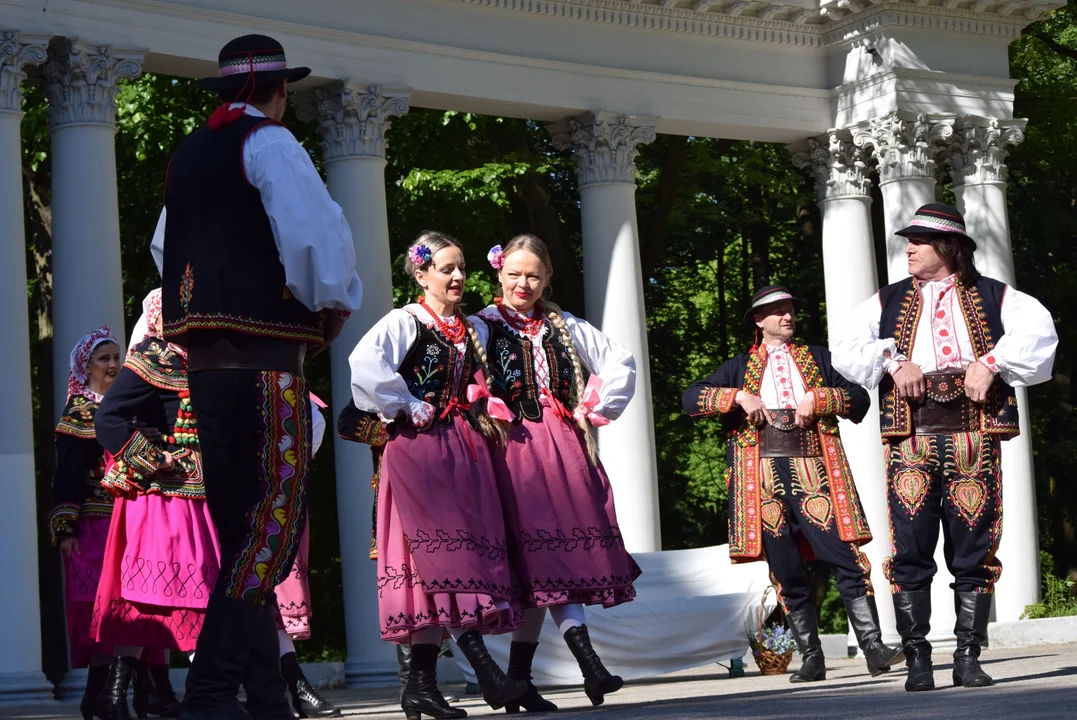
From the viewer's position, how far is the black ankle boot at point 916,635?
32.0 ft

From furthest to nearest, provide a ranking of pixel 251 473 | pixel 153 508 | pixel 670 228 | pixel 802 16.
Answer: pixel 670 228, pixel 802 16, pixel 153 508, pixel 251 473

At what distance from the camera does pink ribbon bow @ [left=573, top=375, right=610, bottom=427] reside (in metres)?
10.0

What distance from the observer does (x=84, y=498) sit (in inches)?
464

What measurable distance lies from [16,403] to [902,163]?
10989 millimetres

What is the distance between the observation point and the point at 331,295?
7039mm

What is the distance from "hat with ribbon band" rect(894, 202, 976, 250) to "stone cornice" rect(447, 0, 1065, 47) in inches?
399

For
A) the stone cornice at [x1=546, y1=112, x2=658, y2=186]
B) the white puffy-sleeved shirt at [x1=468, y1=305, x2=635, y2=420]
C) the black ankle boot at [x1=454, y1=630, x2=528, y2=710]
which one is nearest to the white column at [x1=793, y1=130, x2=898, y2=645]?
the stone cornice at [x1=546, y1=112, x2=658, y2=186]

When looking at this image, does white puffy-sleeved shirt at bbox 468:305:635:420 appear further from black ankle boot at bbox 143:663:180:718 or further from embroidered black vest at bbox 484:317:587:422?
black ankle boot at bbox 143:663:180:718

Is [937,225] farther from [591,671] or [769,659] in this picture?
[769,659]

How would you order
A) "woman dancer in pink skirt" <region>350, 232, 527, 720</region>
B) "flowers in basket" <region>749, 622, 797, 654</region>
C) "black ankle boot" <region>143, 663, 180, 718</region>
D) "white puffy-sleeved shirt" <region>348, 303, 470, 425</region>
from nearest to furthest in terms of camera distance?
1. "woman dancer in pink skirt" <region>350, 232, 527, 720</region>
2. "white puffy-sleeved shirt" <region>348, 303, 470, 425</region>
3. "black ankle boot" <region>143, 663, 180, 718</region>
4. "flowers in basket" <region>749, 622, 797, 654</region>

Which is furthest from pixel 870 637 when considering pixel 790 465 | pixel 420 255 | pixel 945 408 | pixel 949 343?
pixel 420 255

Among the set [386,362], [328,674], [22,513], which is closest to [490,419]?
[386,362]

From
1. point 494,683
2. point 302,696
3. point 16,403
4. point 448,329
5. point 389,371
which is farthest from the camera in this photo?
point 16,403

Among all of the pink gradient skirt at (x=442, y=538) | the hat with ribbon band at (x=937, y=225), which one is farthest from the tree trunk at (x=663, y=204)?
the pink gradient skirt at (x=442, y=538)
